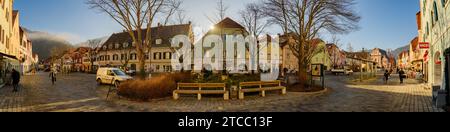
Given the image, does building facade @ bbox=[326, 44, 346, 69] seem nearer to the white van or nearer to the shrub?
the white van

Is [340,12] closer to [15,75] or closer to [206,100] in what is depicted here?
[206,100]

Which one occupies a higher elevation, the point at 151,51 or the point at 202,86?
the point at 151,51

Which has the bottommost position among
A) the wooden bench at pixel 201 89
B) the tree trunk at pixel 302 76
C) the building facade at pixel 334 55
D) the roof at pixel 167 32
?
the wooden bench at pixel 201 89

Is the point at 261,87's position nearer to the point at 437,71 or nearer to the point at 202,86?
the point at 202,86

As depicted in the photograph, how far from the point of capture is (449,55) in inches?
388

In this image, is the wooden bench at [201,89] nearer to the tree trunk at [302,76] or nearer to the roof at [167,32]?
the tree trunk at [302,76]

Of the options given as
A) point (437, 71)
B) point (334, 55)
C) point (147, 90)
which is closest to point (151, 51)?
point (334, 55)

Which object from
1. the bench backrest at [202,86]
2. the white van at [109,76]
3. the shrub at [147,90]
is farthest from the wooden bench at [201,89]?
the white van at [109,76]

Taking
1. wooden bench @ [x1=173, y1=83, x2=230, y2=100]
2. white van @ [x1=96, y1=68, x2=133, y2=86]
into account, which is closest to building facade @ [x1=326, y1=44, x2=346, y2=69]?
white van @ [x1=96, y1=68, x2=133, y2=86]

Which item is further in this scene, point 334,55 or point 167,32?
point 334,55

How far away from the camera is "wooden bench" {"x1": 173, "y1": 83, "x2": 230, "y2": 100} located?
12345 mm

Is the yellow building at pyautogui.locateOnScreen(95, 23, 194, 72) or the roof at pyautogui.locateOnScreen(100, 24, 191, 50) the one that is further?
the yellow building at pyautogui.locateOnScreen(95, 23, 194, 72)

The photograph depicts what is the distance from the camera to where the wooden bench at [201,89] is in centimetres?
1235

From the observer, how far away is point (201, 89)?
Result: 13117mm
